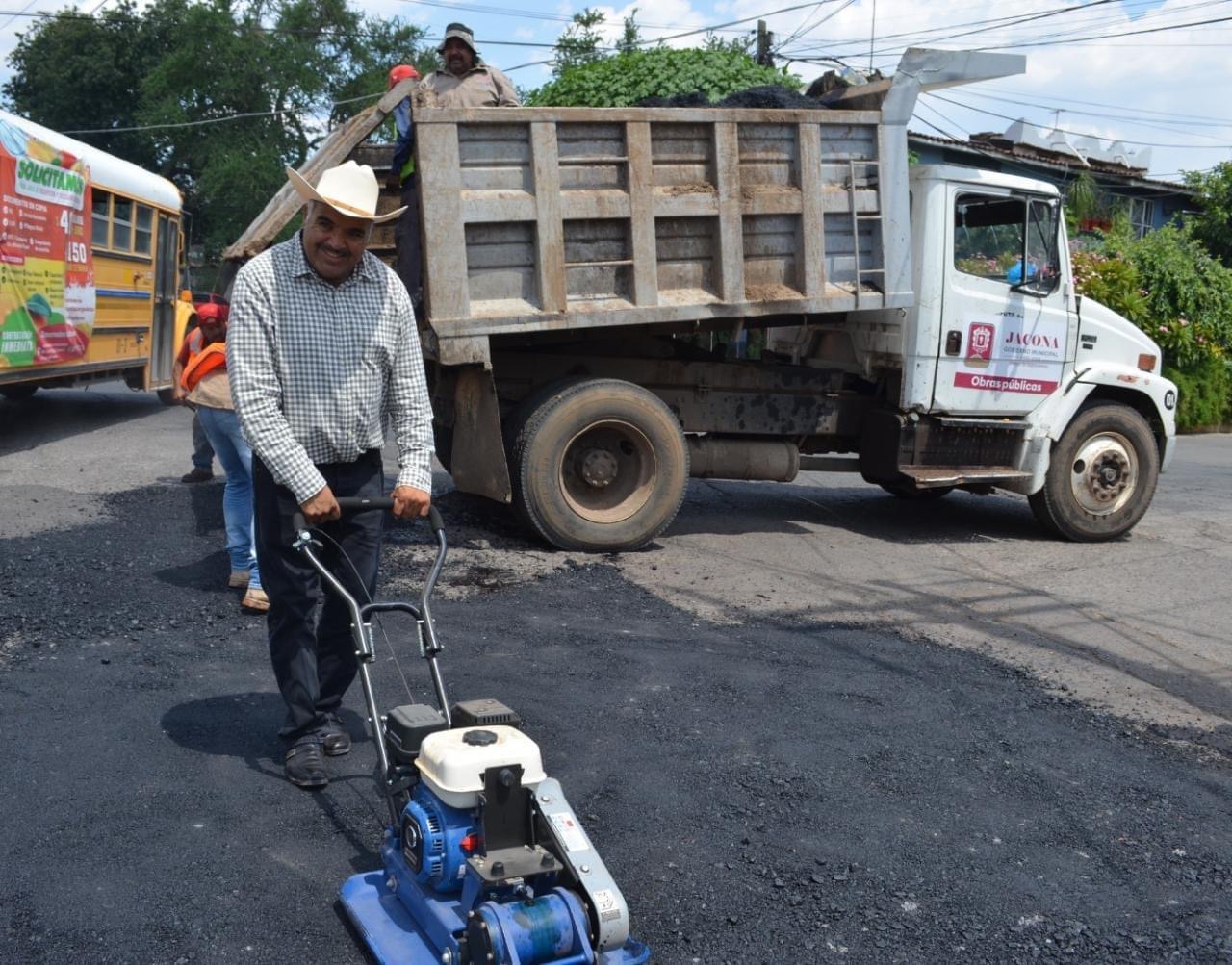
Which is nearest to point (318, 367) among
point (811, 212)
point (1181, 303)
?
point (811, 212)

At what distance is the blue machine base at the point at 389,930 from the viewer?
3.19 metres

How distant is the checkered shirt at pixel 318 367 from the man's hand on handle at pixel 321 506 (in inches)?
1.0

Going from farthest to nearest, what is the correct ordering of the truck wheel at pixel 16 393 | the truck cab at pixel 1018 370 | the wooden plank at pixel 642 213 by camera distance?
the truck wheel at pixel 16 393, the truck cab at pixel 1018 370, the wooden plank at pixel 642 213

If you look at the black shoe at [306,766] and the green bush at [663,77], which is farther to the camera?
the green bush at [663,77]

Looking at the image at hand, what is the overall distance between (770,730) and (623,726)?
1.95 ft

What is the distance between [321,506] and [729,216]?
15.6 feet

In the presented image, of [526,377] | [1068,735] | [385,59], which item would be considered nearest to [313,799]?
[1068,735]

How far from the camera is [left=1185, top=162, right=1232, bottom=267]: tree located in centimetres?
2566

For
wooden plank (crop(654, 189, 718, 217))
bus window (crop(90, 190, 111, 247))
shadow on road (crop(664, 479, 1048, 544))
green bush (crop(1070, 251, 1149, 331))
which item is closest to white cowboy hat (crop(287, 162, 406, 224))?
wooden plank (crop(654, 189, 718, 217))

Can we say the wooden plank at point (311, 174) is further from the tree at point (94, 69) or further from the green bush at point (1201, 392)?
the tree at point (94, 69)

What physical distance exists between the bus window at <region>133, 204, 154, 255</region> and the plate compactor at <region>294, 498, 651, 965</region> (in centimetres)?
1286

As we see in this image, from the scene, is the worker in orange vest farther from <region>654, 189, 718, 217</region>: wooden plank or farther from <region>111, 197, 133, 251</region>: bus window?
<region>111, 197, 133, 251</region>: bus window

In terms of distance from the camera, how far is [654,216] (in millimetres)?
7977

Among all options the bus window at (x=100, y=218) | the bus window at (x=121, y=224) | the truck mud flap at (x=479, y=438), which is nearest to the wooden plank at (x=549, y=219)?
the truck mud flap at (x=479, y=438)
